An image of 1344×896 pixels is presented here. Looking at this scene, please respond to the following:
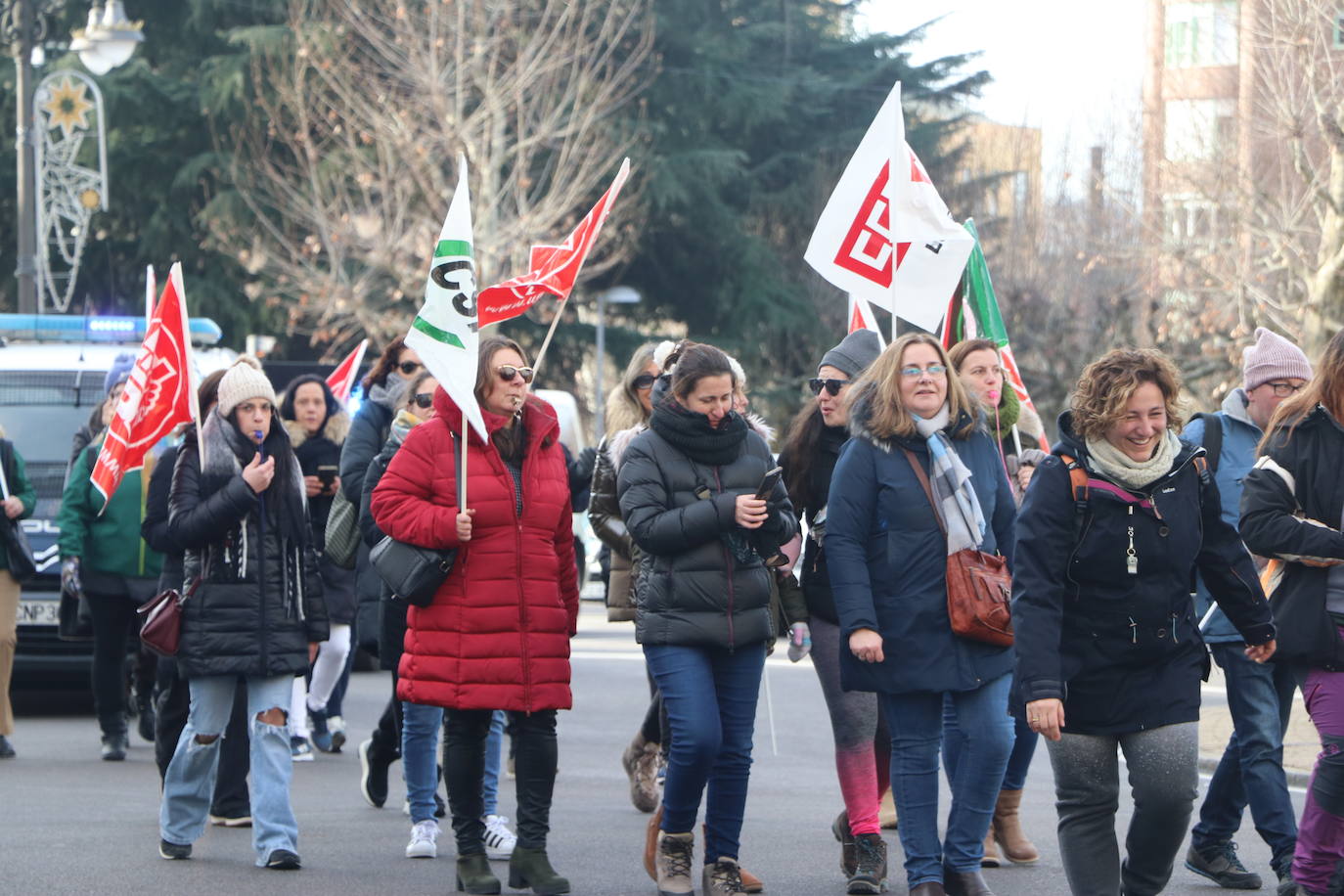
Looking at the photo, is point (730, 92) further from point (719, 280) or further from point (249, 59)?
point (249, 59)

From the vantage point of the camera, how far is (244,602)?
744 cm

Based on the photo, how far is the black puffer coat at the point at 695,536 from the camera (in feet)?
21.6

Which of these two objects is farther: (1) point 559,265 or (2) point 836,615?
(1) point 559,265

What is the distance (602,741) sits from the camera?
1196 centimetres

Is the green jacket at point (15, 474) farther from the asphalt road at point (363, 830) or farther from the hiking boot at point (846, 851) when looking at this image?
the hiking boot at point (846, 851)

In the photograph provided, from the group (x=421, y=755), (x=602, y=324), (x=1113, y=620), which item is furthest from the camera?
(x=602, y=324)

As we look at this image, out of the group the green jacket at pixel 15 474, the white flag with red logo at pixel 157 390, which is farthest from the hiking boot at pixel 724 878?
the green jacket at pixel 15 474

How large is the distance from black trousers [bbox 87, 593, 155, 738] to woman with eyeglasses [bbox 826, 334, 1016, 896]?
5330 mm

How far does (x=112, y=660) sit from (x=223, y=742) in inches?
114

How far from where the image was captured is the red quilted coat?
6695mm

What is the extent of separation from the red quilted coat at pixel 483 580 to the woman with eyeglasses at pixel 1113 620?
1.79 m

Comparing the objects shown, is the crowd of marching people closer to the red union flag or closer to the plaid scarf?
the plaid scarf

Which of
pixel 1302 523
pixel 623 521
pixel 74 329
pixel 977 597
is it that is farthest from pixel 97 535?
pixel 1302 523

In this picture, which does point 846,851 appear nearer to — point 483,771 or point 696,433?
point 483,771
